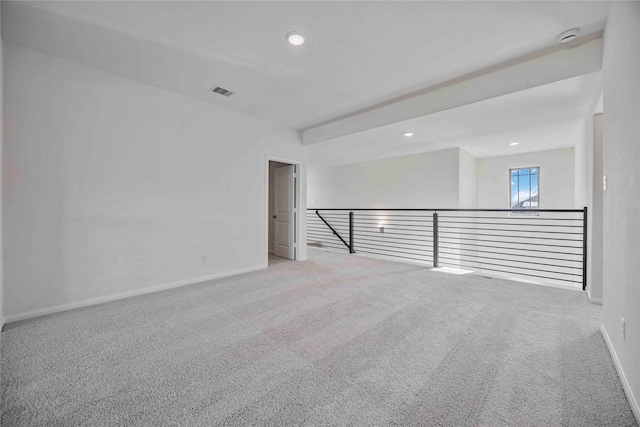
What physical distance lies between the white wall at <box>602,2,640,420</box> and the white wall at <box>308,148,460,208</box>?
408cm

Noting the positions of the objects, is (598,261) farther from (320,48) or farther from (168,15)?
(168,15)

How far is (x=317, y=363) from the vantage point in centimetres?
181

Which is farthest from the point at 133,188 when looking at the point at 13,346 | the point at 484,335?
the point at 484,335

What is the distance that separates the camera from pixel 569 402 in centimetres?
143

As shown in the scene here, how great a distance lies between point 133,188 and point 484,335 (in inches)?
155

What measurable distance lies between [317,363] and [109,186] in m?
2.97

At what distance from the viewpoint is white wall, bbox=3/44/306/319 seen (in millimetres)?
2539

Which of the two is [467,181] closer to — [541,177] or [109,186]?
[541,177]

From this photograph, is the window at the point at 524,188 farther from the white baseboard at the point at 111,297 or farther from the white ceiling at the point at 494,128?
the white baseboard at the point at 111,297

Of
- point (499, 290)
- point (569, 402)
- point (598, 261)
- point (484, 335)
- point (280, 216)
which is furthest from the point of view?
point (280, 216)

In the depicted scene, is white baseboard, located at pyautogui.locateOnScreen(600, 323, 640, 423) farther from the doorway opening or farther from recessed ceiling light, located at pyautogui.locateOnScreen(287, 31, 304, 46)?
the doorway opening

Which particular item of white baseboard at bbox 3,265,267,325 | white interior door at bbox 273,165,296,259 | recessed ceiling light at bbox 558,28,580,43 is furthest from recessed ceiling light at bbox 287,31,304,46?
white baseboard at bbox 3,265,267,325

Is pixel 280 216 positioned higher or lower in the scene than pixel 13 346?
higher

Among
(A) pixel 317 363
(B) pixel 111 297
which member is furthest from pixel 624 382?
(B) pixel 111 297
